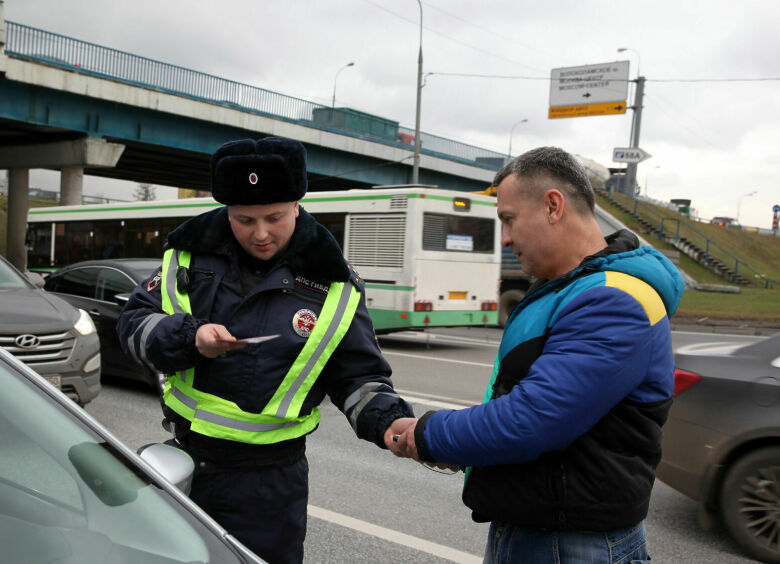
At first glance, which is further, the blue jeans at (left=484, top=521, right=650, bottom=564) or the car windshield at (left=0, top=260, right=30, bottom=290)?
the car windshield at (left=0, top=260, right=30, bottom=290)

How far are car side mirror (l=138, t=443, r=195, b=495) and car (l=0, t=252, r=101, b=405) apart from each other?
4.19 m

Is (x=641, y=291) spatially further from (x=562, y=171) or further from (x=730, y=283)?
(x=730, y=283)

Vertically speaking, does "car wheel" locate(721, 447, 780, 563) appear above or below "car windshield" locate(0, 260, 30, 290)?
below

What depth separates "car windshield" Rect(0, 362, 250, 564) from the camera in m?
1.50

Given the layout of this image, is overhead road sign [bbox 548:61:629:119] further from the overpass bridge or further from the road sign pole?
the overpass bridge

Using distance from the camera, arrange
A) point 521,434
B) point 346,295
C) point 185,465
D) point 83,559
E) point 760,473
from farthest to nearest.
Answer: point 760,473
point 346,295
point 185,465
point 521,434
point 83,559

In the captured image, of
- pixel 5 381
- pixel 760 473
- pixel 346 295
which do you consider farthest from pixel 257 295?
pixel 760 473

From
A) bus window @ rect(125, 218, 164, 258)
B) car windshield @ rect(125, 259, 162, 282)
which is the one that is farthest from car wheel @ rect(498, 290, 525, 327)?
car windshield @ rect(125, 259, 162, 282)

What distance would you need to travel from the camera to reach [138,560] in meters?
1.51

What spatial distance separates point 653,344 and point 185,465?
126 cm

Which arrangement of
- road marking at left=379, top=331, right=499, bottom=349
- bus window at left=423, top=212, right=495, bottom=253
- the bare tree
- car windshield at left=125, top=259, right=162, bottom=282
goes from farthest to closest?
the bare tree, road marking at left=379, top=331, right=499, bottom=349, bus window at left=423, top=212, right=495, bottom=253, car windshield at left=125, top=259, right=162, bottom=282

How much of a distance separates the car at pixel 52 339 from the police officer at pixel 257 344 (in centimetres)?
394

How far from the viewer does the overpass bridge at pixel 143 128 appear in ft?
70.5

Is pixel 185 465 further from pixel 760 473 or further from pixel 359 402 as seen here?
pixel 760 473
